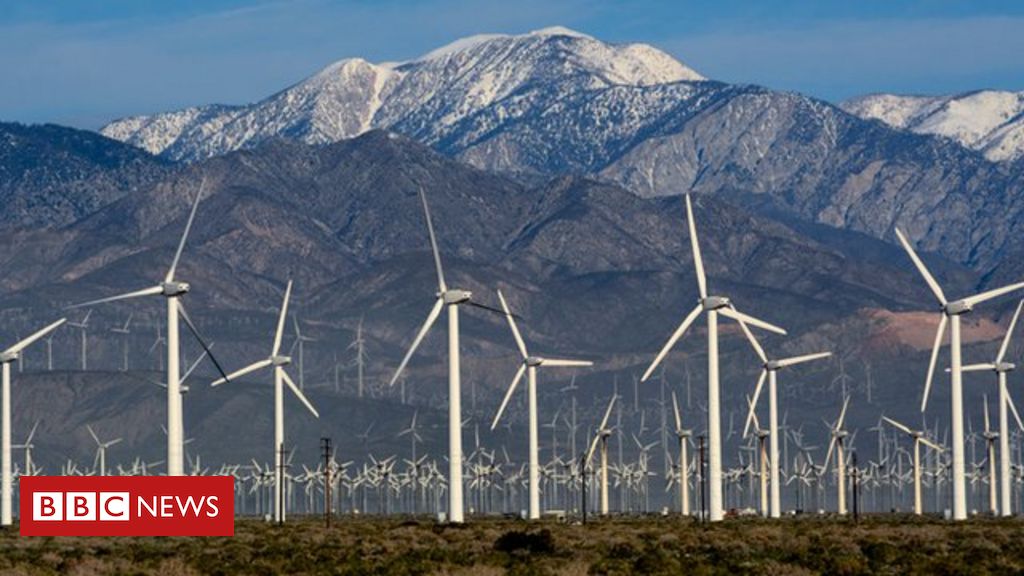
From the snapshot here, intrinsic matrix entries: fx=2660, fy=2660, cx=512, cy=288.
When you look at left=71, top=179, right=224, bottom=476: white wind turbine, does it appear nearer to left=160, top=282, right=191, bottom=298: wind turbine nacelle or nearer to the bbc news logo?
left=160, top=282, right=191, bottom=298: wind turbine nacelle

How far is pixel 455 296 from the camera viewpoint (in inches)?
5640

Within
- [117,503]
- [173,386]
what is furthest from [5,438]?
[117,503]

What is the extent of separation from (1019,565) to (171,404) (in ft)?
153

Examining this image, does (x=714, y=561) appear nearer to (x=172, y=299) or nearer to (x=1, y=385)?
(x=172, y=299)

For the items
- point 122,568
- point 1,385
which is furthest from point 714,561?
point 1,385

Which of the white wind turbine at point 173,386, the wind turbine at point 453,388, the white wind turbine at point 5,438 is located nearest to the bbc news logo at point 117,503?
the white wind turbine at point 173,386

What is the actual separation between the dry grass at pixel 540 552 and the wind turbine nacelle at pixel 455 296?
1570 cm

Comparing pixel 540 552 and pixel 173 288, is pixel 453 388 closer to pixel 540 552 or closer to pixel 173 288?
pixel 173 288

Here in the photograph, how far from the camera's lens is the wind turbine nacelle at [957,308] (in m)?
154

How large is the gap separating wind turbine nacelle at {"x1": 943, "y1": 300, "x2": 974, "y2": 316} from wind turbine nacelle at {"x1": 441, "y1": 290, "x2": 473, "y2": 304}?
29.5 meters

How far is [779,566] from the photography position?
92.2 m

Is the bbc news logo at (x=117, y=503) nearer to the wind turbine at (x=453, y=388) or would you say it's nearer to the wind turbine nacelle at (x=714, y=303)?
the wind turbine at (x=453, y=388)

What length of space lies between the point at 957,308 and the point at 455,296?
31.3 meters

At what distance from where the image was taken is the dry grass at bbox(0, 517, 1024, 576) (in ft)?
303
